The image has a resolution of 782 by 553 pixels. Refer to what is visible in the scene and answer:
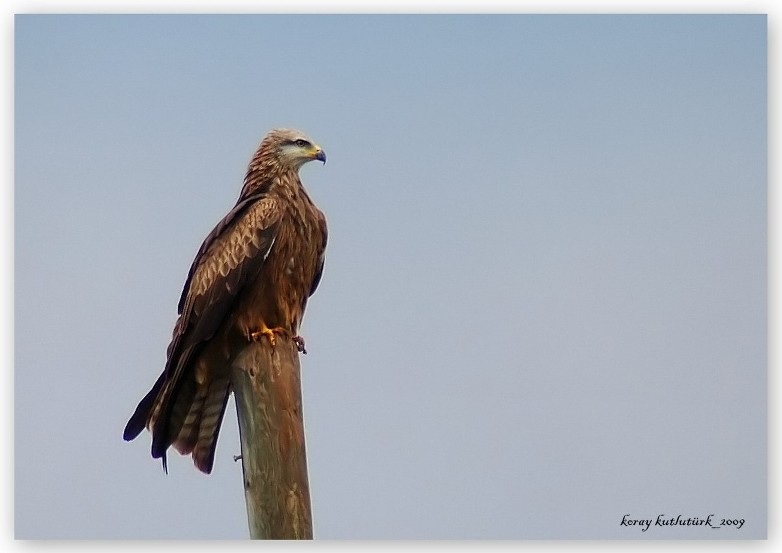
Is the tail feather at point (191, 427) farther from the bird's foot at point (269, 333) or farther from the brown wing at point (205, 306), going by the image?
the bird's foot at point (269, 333)

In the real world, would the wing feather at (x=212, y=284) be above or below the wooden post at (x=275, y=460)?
above

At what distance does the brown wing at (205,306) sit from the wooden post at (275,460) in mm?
423

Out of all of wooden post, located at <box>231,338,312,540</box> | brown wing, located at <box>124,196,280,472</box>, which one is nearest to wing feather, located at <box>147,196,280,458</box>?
brown wing, located at <box>124,196,280,472</box>

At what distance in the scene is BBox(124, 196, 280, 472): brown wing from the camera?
4293mm

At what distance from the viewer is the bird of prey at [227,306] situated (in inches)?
170

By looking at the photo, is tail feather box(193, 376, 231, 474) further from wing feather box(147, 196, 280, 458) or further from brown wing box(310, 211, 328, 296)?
brown wing box(310, 211, 328, 296)

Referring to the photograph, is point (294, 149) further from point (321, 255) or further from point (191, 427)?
point (191, 427)

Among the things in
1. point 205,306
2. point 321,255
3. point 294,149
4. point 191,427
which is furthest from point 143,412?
point 294,149

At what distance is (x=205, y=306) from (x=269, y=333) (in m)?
0.32

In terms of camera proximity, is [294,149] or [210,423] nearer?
[210,423]

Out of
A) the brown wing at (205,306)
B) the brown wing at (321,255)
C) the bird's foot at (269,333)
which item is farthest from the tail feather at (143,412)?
the brown wing at (321,255)

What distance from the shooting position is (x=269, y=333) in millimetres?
4309

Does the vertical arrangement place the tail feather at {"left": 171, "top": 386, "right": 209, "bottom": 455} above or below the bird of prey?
below

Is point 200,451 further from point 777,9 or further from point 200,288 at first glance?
point 777,9
